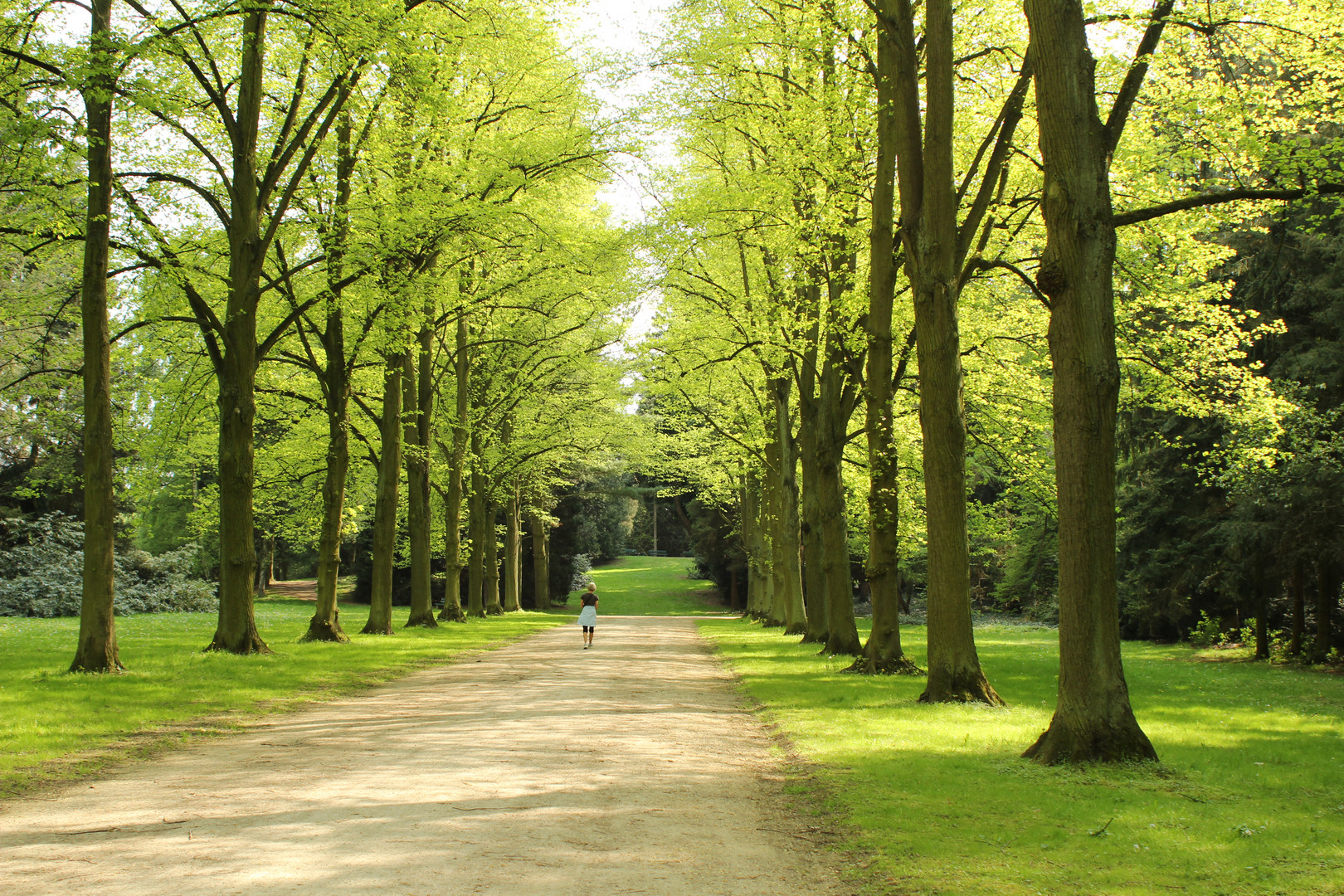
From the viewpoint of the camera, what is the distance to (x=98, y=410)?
13117mm

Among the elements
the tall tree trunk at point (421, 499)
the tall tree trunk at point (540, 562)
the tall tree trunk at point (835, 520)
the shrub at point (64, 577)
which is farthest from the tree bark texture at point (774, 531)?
the shrub at point (64, 577)

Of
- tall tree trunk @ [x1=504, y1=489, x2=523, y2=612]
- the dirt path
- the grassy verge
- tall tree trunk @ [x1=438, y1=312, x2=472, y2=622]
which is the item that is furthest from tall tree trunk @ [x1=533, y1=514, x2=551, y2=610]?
the dirt path

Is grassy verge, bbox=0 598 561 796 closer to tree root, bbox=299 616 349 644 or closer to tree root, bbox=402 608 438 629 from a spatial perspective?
tree root, bbox=299 616 349 644

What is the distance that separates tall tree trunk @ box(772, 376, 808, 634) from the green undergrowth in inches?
466

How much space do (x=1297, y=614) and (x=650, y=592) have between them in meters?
49.5

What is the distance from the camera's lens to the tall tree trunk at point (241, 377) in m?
15.9

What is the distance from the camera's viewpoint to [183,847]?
521 centimetres

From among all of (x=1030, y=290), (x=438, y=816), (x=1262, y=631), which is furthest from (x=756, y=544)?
(x=438, y=816)

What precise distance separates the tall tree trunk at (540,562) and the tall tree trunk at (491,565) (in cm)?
613

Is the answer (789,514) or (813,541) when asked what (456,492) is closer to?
(789,514)

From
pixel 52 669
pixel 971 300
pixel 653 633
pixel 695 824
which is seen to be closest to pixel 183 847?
pixel 695 824

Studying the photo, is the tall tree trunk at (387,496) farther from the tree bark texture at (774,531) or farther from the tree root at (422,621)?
the tree bark texture at (774,531)

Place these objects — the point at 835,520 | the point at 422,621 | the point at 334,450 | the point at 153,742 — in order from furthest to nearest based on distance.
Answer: the point at 422,621 → the point at 334,450 → the point at 835,520 → the point at 153,742

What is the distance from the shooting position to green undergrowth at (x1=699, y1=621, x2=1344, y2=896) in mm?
5047
